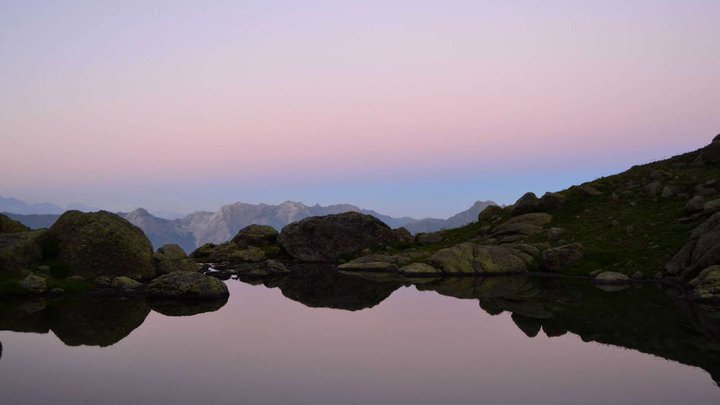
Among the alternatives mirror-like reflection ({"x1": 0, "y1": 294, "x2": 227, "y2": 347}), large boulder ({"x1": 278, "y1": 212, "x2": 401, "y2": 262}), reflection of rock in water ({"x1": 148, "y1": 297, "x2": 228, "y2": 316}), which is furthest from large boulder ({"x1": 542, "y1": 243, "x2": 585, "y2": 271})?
mirror-like reflection ({"x1": 0, "y1": 294, "x2": 227, "y2": 347})

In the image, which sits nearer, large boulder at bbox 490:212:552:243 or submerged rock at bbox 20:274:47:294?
submerged rock at bbox 20:274:47:294

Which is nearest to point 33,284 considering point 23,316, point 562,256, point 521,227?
point 23,316

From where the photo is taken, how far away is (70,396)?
18.3 metres

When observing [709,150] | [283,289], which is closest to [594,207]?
[709,150]

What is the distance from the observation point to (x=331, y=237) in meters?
79.0

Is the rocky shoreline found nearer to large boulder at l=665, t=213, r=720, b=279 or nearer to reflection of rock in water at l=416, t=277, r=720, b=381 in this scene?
large boulder at l=665, t=213, r=720, b=279

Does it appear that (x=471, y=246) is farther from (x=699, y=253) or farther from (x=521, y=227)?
(x=699, y=253)

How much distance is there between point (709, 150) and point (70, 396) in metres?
82.7

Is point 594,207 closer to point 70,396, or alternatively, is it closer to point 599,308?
point 599,308

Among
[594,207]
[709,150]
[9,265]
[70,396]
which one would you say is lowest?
[70,396]

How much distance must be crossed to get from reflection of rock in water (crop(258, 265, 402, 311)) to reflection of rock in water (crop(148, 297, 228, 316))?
6246mm

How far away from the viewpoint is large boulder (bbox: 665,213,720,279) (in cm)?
4291

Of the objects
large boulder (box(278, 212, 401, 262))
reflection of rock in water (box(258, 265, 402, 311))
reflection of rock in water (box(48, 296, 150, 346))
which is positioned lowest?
reflection of rock in water (box(48, 296, 150, 346))

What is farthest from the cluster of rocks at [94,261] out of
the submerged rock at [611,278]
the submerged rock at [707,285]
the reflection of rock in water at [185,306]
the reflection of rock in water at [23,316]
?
the submerged rock at [707,285]
